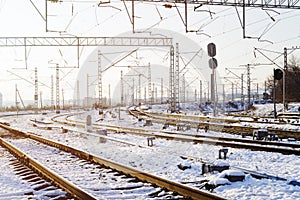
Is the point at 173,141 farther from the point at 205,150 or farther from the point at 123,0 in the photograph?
the point at 123,0

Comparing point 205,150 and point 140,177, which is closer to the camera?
point 140,177

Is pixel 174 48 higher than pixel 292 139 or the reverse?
higher

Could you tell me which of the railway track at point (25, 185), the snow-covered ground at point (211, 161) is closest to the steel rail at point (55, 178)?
the railway track at point (25, 185)

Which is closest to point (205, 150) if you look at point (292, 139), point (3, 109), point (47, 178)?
point (292, 139)

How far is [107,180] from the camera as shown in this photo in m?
9.87

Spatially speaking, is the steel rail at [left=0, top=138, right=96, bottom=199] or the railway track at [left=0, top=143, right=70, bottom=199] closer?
the steel rail at [left=0, top=138, right=96, bottom=199]

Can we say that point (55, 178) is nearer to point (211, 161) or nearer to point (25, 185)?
point (25, 185)

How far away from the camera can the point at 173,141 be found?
61.6 feet

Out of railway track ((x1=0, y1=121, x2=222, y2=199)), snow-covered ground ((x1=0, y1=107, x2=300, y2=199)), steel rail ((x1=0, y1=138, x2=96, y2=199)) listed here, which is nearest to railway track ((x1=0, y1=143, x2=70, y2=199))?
steel rail ((x1=0, y1=138, x2=96, y2=199))

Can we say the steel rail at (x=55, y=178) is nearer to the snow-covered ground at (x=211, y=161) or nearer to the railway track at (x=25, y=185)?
the railway track at (x=25, y=185)

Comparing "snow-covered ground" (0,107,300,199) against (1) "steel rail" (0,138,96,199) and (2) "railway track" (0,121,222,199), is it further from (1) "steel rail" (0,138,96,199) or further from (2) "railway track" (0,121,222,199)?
(1) "steel rail" (0,138,96,199)

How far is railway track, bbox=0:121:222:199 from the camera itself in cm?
825

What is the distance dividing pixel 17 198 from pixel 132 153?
262 inches

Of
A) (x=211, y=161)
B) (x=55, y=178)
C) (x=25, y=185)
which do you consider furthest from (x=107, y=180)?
(x=211, y=161)
